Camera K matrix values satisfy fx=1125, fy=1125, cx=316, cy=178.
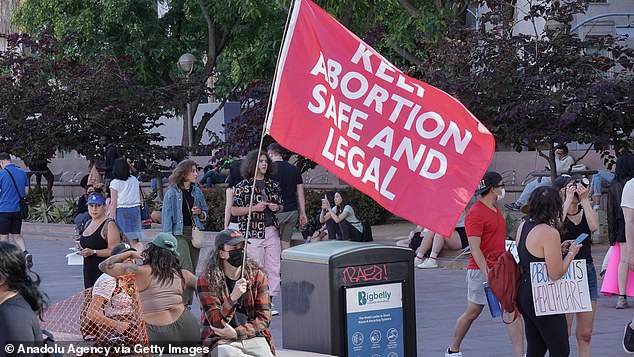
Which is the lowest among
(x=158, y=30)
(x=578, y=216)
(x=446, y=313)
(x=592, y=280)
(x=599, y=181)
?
(x=446, y=313)

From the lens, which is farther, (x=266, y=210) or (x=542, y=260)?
(x=266, y=210)

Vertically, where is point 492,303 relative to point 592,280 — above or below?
below

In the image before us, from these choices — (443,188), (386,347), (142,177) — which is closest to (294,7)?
(443,188)

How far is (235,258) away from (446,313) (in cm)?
508

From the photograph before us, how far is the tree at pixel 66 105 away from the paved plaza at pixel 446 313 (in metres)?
4.60

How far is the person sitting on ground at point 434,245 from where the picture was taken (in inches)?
621

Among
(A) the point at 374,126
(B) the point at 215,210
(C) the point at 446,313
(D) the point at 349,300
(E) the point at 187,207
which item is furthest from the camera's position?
(B) the point at 215,210

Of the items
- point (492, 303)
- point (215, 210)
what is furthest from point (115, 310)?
point (215, 210)

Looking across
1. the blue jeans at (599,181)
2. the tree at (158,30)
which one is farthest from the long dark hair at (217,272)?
the tree at (158,30)

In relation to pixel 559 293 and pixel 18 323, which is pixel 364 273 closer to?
pixel 559 293

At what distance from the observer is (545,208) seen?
300 inches

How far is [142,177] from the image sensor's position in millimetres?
23812

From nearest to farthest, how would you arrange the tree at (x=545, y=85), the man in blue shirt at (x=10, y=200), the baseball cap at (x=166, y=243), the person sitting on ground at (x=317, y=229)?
the baseball cap at (x=166, y=243) → the tree at (x=545, y=85) → the man in blue shirt at (x=10, y=200) → the person sitting on ground at (x=317, y=229)

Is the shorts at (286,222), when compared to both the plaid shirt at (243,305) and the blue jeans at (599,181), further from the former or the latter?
the blue jeans at (599,181)
